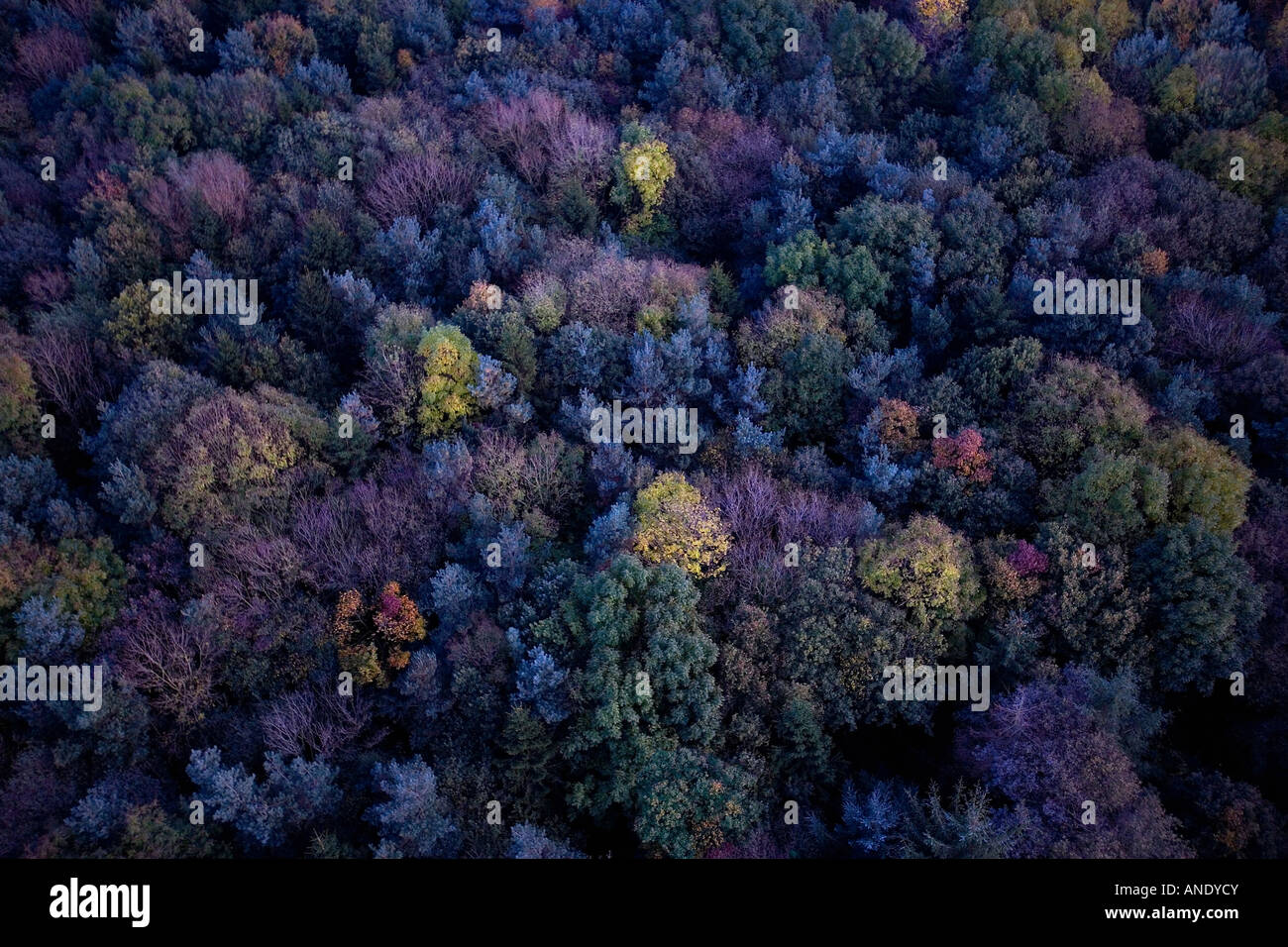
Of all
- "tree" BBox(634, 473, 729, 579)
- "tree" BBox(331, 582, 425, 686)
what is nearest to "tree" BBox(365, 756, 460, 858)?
"tree" BBox(331, 582, 425, 686)

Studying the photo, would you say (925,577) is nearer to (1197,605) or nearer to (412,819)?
(1197,605)

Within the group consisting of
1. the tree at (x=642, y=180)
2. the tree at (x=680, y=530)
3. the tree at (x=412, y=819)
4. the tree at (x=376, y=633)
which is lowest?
the tree at (x=412, y=819)

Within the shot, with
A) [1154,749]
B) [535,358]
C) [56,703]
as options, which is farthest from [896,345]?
[56,703]

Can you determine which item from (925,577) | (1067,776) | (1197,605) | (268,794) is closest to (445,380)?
(268,794)

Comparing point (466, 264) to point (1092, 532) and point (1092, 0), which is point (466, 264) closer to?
point (1092, 532)

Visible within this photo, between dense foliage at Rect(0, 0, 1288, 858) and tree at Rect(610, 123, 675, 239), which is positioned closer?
dense foliage at Rect(0, 0, 1288, 858)

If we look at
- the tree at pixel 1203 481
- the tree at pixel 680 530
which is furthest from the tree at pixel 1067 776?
the tree at pixel 680 530

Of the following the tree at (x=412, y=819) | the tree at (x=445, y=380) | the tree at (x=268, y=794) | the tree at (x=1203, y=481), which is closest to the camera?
the tree at (x=412, y=819)

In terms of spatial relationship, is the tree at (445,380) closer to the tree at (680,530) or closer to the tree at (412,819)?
the tree at (680,530)

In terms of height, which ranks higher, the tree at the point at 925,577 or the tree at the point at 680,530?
the tree at the point at 680,530

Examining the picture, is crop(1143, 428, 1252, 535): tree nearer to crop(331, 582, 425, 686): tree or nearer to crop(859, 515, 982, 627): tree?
crop(859, 515, 982, 627): tree
